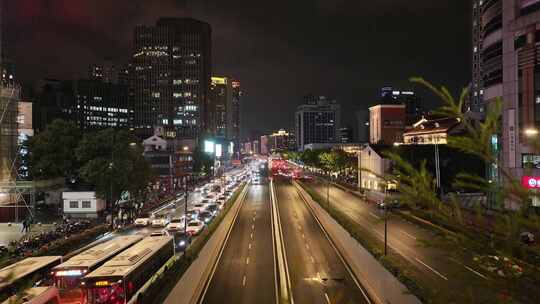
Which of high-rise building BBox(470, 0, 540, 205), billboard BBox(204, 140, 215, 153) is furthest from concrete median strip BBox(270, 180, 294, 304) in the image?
billboard BBox(204, 140, 215, 153)

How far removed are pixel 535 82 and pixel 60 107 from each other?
19160 cm

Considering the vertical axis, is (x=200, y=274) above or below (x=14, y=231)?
above

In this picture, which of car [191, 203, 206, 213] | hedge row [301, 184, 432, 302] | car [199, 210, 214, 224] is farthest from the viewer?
car [191, 203, 206, 213]

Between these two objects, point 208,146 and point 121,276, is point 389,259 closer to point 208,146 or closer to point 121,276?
point 121,276

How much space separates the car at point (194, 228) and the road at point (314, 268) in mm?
8481

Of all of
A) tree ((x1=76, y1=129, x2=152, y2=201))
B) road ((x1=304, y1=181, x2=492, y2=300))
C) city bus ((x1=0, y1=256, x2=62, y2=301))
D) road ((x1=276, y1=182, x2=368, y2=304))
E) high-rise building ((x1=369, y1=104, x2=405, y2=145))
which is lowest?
road ((x1=276, y1=182, x2=368, y2=304))

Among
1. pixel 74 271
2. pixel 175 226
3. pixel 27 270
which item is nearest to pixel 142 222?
pixel 175 226

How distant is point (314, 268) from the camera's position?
29125mm

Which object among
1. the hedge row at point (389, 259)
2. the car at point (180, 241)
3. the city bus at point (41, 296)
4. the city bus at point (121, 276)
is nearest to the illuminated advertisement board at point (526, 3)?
the hedge row at point (389, 259)

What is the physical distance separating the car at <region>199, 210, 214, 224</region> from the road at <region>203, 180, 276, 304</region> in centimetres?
347

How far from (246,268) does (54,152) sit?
138 feet

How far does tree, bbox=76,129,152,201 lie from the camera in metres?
50.7

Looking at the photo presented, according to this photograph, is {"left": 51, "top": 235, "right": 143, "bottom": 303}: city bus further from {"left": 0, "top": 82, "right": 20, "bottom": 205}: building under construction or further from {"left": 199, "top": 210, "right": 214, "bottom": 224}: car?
{"left": 0, "top": 82, "right": 20, "bottom": 205}: building under construction

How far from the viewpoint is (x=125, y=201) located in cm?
6288
